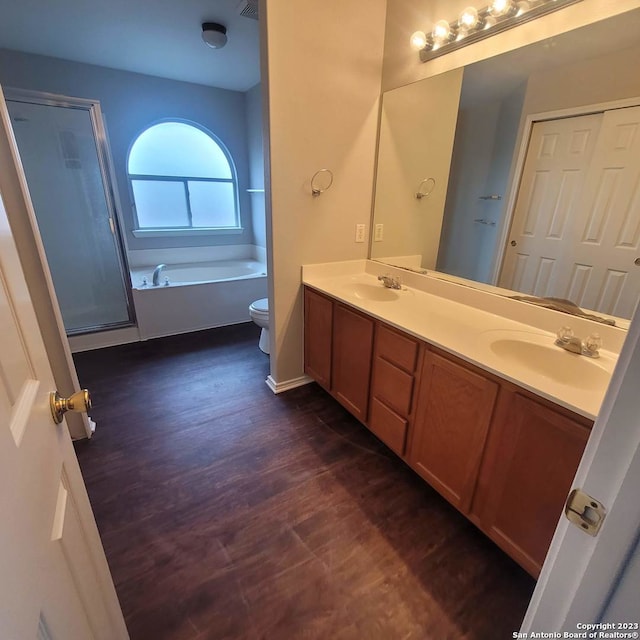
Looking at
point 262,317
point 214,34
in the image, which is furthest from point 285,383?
point 214,34

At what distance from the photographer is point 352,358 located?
191 centimetres

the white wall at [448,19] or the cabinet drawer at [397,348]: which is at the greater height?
the white wall at [448,19]

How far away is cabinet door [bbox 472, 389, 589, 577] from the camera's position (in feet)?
3.24

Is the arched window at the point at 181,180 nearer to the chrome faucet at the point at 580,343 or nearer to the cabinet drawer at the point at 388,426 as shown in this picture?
the cabinet drawer at the point at 388,426

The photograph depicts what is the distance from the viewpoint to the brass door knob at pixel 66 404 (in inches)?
25.5

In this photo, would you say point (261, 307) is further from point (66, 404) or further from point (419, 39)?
point (66, 404)

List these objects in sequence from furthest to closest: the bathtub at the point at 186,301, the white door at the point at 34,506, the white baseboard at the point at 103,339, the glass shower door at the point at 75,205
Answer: the bathtub at the point at 186,301 → the white baseboard at the point at 103,339 → the glass shower door at the point at 75,205 → the white door at the point at 34,506

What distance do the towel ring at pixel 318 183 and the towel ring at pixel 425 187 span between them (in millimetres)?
563

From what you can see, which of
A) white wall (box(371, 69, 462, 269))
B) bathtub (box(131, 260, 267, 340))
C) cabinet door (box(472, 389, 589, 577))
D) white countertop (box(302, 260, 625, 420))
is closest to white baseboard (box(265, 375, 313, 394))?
white countertop (box(302, 260, 625, 420))

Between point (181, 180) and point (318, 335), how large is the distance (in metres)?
3.10

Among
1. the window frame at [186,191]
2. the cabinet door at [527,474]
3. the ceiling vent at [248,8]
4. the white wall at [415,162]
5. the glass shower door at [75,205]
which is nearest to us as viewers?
the cabinet door at [527,474]

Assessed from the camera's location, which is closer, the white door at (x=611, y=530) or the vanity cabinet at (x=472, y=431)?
the white door at (x=611, y=530)

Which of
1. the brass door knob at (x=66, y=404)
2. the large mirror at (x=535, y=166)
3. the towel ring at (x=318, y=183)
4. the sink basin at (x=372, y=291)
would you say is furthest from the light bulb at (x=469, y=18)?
the brass door knob at (x=66, y=404)

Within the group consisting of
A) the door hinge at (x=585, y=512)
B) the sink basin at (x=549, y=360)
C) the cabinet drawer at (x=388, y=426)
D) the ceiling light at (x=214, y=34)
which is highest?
the ceiling light at (x=214, y=34)
